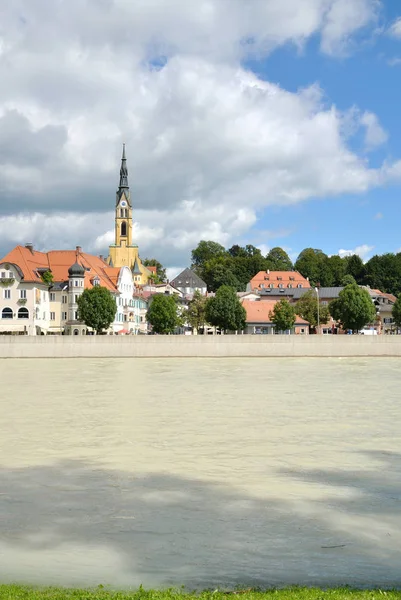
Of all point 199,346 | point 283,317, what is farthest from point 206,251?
point 199,346

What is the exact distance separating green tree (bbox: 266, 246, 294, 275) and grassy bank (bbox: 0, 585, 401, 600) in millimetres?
163866

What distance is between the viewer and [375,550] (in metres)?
9.59

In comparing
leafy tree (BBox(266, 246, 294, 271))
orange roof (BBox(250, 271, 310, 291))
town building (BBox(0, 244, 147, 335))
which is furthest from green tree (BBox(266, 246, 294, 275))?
town building (BBox(0, 244, 147, 335))

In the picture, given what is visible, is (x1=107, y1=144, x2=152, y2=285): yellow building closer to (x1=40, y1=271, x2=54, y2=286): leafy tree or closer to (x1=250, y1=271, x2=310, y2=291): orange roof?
(x1=250, y1=271, x2=310, y2=291): orange roof

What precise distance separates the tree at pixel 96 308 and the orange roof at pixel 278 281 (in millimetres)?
60468

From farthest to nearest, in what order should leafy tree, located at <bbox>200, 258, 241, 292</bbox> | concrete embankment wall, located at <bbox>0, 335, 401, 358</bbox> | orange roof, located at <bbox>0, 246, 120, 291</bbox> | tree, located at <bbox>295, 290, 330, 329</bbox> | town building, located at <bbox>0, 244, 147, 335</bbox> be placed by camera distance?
leafy tree, located at <bbox>200, 258, 241, 292</bbox>, tree, located at <bbox>295, 290, 330, 329</bbox>, orange roof, located at <bbox>0, 246, 120, 291</bbox>, town building, located at <bbox>0, 244, 147, 335</bbox>, concrete embankment wall, located at <bbox>0, 335, 401, 358</bbox>

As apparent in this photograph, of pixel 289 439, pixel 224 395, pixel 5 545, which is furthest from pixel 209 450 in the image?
pixel 224 395

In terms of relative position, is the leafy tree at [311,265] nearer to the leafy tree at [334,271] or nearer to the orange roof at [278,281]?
the leafy tree at [334,271]

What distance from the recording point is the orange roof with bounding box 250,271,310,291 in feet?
499

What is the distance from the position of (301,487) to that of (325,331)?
406 ft

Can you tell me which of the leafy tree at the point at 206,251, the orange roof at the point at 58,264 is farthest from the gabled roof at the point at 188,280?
the orange roof at the point at 58,264

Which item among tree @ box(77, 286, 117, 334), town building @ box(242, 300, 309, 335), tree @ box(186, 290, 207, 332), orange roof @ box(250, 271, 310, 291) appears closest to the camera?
tree @ box(77, 286, 117, 334)

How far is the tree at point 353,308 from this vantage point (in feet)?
343

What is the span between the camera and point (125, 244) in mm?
156750
